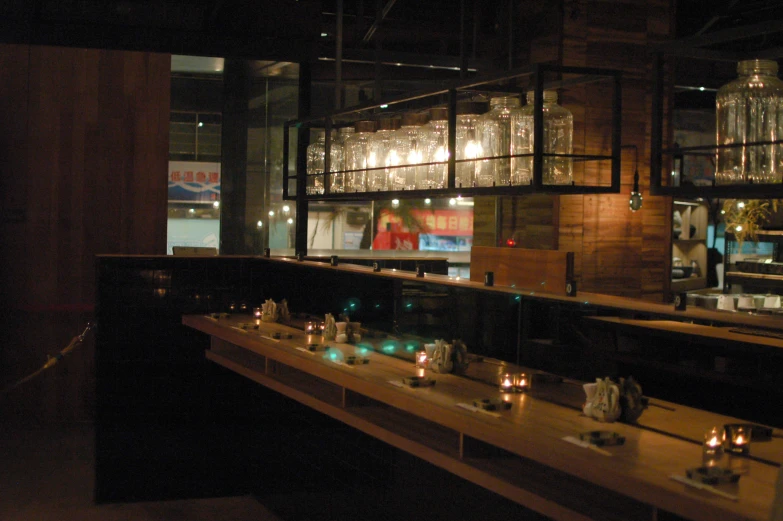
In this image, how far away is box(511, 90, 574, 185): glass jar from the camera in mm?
3414

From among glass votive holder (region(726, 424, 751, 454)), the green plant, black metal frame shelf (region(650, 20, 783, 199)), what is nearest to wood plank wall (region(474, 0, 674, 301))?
the green plant

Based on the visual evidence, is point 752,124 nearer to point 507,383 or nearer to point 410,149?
point 507,383

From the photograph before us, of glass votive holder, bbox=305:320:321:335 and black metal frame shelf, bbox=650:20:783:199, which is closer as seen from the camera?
black metal frame shelf, bbox=650:20:783:199

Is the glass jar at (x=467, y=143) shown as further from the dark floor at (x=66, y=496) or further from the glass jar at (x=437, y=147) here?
the dark floor at (x=66, y=496)

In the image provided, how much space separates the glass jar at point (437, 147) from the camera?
4051mm

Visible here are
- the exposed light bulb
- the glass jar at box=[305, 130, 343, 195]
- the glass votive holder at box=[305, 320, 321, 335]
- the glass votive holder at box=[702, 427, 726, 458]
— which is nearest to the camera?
the glass votive holder at box=[702, 427, 726, 458]

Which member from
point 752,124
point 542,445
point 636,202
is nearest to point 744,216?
point 636,202

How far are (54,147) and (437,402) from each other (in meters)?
5.72

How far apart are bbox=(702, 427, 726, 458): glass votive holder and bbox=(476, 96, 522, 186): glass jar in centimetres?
139

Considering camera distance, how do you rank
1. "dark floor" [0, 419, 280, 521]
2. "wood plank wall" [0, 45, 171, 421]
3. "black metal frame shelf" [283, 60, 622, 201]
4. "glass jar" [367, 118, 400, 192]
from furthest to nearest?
"wood plank wall" [0, 45, 171, 421], "dark floor" [0, 419, 280, 521], "glass jar" [367, 118, 400, 192], "black metal frame shelf" [283, 60, 622, 201]

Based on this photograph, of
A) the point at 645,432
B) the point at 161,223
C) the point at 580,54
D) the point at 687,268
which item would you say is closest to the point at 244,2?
the point at 161,223

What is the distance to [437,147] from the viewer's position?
4129mm

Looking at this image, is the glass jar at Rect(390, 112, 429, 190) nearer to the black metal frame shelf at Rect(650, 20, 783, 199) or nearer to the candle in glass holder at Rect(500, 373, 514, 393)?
the candle in glass holder at Rect(500, 373, 514, 393)

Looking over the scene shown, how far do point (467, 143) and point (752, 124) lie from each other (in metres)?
1.50
